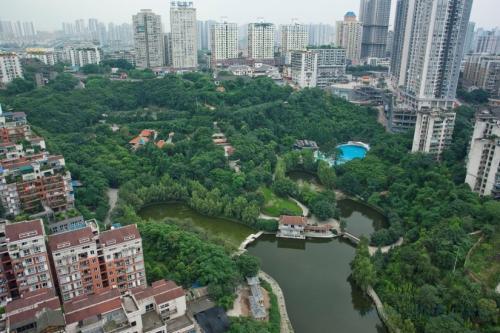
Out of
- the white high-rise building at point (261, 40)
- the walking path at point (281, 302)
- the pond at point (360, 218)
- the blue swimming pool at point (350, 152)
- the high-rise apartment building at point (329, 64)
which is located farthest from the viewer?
the white high-rise building at point (261, 40)

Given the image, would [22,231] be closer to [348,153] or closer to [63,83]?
[348,153]

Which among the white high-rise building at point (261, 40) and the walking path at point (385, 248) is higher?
the white high-rise building at point (261, 40)

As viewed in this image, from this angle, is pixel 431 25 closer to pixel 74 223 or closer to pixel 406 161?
pixel 406 161

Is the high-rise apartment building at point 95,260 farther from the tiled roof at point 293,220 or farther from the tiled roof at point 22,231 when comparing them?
the tiled roof at point 293,220

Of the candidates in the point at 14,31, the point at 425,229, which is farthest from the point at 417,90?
the point at 14,31

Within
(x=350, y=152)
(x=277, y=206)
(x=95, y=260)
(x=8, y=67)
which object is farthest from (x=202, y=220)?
(x=8, y=67)

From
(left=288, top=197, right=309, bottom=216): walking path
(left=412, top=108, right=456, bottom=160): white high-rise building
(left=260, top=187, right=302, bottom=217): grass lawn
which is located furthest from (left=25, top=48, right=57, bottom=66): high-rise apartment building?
(left=412, top=108, right=456, bottom=160): white high-rise building

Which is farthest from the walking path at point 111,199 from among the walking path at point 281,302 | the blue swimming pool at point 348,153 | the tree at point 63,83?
the tree at point 63,83
